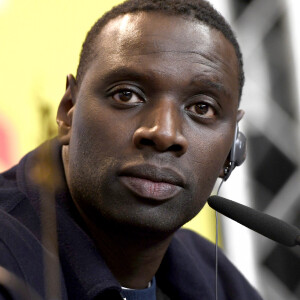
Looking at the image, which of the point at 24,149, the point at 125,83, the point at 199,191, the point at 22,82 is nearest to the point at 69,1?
the point at 22,82

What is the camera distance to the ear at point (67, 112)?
171 centimetres

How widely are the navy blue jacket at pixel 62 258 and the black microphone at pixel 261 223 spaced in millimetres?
314

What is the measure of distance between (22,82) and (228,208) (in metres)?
1.15

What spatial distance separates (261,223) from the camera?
48.2 inches

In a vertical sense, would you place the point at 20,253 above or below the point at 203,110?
below

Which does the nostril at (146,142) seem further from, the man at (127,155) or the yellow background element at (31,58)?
the yellow background element at (31,58)

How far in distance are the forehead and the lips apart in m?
0.24

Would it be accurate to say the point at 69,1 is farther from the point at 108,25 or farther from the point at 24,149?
the point at 108,25

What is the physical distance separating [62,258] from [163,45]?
1.80ft

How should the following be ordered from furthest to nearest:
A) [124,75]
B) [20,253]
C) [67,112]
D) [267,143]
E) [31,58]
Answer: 1. [267,143]
2. [31,58]
3. [67,112]
4. [124,75]
5. [20,253]

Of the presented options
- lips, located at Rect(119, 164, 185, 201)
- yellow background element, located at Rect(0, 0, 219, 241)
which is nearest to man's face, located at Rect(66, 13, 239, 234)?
lips, located at Rect(119, 164, 185, 201)

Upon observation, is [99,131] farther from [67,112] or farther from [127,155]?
[67,112]

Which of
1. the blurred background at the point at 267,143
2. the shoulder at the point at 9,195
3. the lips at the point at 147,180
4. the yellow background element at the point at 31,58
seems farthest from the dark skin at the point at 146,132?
the blurred background at the point at 267,143

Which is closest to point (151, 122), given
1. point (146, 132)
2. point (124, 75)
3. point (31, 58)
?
point (146, 132)
